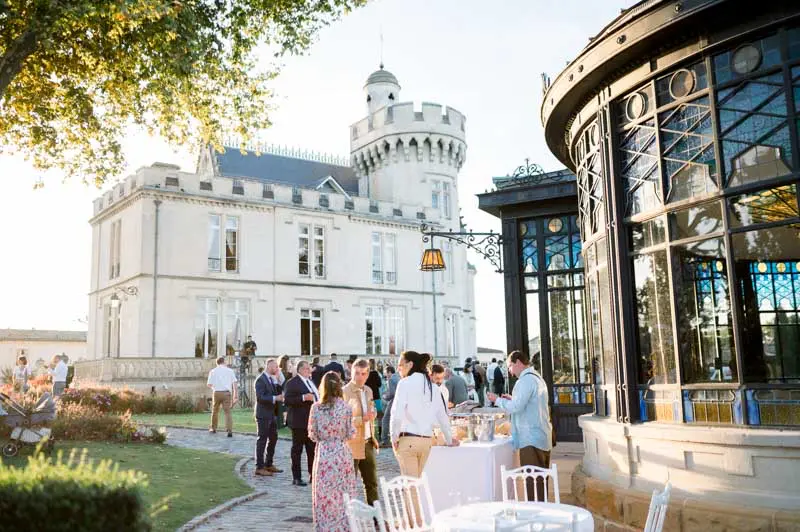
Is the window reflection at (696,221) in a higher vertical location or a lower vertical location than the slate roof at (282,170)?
lower

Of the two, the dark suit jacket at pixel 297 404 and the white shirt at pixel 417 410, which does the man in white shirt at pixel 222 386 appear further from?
the white shirt at pixel 417 410

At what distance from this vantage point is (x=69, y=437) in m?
13.1

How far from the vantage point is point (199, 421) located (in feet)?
61.9

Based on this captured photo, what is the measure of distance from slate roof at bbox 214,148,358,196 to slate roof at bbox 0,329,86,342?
31.8m

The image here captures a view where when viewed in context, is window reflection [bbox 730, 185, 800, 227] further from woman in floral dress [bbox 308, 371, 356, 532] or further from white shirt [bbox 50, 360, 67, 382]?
white shirt [bbox 50, 360, 67, 382]

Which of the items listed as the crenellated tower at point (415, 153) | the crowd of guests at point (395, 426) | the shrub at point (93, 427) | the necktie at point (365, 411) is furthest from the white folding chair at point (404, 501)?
the crenellated tower at point (415, 153)

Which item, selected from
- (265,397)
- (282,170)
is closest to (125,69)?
(265,397)

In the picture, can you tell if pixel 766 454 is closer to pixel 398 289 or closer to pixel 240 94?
pixel 240 94

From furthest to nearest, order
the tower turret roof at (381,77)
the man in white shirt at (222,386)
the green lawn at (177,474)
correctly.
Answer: the tower turret roof at (381,77)
the man in white shirt at (222,386)
the green lawn at (177,474)

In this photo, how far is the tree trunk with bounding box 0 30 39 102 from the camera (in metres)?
9.54

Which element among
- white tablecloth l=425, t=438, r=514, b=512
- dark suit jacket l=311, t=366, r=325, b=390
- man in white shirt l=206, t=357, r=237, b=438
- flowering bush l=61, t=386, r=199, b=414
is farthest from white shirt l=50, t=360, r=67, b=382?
white tablecloth l=425, t=438, r=514, b=512

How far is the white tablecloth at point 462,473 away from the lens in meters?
6.84

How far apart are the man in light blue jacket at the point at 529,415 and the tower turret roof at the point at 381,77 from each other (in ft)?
130

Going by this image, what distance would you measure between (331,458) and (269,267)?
26.0 m
